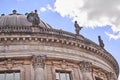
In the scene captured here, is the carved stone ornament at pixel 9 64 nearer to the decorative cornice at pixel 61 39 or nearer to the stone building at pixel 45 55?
the stone building at pixel 45 55

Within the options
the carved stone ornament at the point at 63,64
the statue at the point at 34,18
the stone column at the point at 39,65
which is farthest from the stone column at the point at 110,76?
the statue at the point at 34,18

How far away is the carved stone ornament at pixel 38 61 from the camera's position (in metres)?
26.0

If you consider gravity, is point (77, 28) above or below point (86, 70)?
above

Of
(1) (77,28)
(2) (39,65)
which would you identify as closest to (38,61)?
(2) (39,65)

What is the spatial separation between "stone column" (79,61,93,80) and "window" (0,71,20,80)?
5.66 m

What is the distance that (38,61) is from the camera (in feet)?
85.9

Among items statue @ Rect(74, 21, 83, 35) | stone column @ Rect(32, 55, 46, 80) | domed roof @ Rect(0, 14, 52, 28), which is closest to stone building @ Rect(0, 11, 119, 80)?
stone column @ Rect(32, 55, 46, 80)

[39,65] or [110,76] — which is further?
[110,76]

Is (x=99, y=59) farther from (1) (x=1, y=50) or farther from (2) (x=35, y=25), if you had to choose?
(1) (x=1, y=50)

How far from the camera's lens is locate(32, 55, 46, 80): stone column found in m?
25.3

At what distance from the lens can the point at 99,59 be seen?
3000 centimetres

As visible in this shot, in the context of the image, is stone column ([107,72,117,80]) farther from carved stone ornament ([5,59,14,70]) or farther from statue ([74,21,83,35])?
carved stone ornament ([5,59,14,70])

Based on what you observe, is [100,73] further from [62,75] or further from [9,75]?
[9,75]

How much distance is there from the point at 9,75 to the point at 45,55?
3.42m
